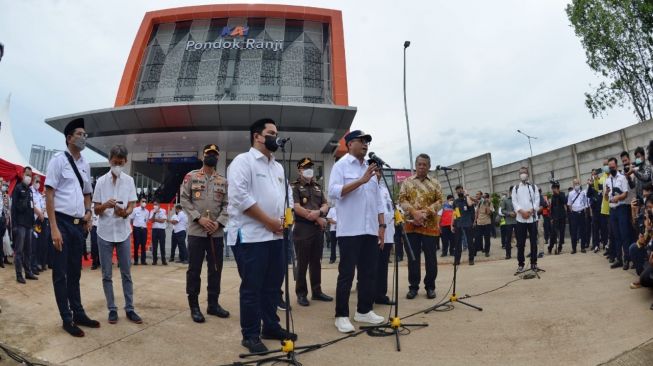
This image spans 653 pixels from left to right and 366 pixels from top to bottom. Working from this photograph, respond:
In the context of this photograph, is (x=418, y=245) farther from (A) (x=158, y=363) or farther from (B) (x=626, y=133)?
(B) (x=626, y=133)

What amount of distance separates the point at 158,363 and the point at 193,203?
1905 millimetres

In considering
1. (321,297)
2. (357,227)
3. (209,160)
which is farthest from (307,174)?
(357,227)

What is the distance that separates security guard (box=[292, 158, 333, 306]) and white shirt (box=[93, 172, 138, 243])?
79.0 inches

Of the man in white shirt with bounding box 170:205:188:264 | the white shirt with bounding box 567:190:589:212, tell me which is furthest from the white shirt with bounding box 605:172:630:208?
the man in white shirt with bounding box 170:205:188:264

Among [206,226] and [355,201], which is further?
[206,226]

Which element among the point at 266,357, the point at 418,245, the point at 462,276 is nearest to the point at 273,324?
the point at 266,357

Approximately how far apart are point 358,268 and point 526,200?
453 cm

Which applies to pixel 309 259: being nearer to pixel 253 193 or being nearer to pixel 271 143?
pixel 253 193

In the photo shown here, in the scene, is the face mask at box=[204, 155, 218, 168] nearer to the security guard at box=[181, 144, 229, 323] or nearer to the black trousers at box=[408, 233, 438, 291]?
the security guard at box=[181, 144, 229, 323]

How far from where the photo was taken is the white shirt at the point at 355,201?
13.1ft

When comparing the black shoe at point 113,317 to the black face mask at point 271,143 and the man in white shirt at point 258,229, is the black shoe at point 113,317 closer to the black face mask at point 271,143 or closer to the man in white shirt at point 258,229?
the man in white shirt at point 258,229

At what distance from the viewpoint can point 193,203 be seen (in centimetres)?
452

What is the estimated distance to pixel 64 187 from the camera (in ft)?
12.2

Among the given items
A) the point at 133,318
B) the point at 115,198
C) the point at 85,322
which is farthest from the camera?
the point at 115,198
